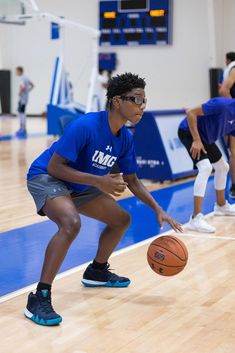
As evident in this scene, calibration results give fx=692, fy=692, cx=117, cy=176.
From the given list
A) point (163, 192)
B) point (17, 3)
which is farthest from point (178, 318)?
point (17, 3)

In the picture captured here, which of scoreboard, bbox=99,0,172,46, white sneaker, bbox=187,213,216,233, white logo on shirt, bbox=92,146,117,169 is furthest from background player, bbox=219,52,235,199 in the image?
scoreboard, bbox=99,0,172,46

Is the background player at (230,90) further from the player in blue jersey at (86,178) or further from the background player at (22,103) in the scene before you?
the background player at (22,103)

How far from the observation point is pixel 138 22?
21875mm

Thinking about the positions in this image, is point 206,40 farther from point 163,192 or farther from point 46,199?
point 46,199

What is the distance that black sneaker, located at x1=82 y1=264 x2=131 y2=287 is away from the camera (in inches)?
202

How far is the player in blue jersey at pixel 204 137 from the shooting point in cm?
712

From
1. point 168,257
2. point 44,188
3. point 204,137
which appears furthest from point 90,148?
point 204,137

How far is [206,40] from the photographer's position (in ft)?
70.4

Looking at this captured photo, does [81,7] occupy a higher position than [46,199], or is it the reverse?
[81,7]

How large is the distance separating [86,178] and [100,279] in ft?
3.74

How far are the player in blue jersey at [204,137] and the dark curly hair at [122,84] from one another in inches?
101

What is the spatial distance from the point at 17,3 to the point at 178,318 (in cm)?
1263

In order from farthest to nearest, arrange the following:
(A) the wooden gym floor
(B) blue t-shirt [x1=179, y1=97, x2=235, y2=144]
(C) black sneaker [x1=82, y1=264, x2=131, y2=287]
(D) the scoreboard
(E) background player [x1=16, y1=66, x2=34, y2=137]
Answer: (D) the scoreboard → (E) background player [x1=16, y1=66, x2=34, y2=137] → (B) blue t-shirt [x1=179, y1=97, x2=235, y2=144] → (C) black sneaker [x1=82, y1=264, x2=131, y2=287] → (A) the wooden gym floor

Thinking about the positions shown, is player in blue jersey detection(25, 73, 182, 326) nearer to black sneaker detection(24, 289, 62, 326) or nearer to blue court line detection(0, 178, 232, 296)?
black sneaker detection(24, 289, 62, 326)
